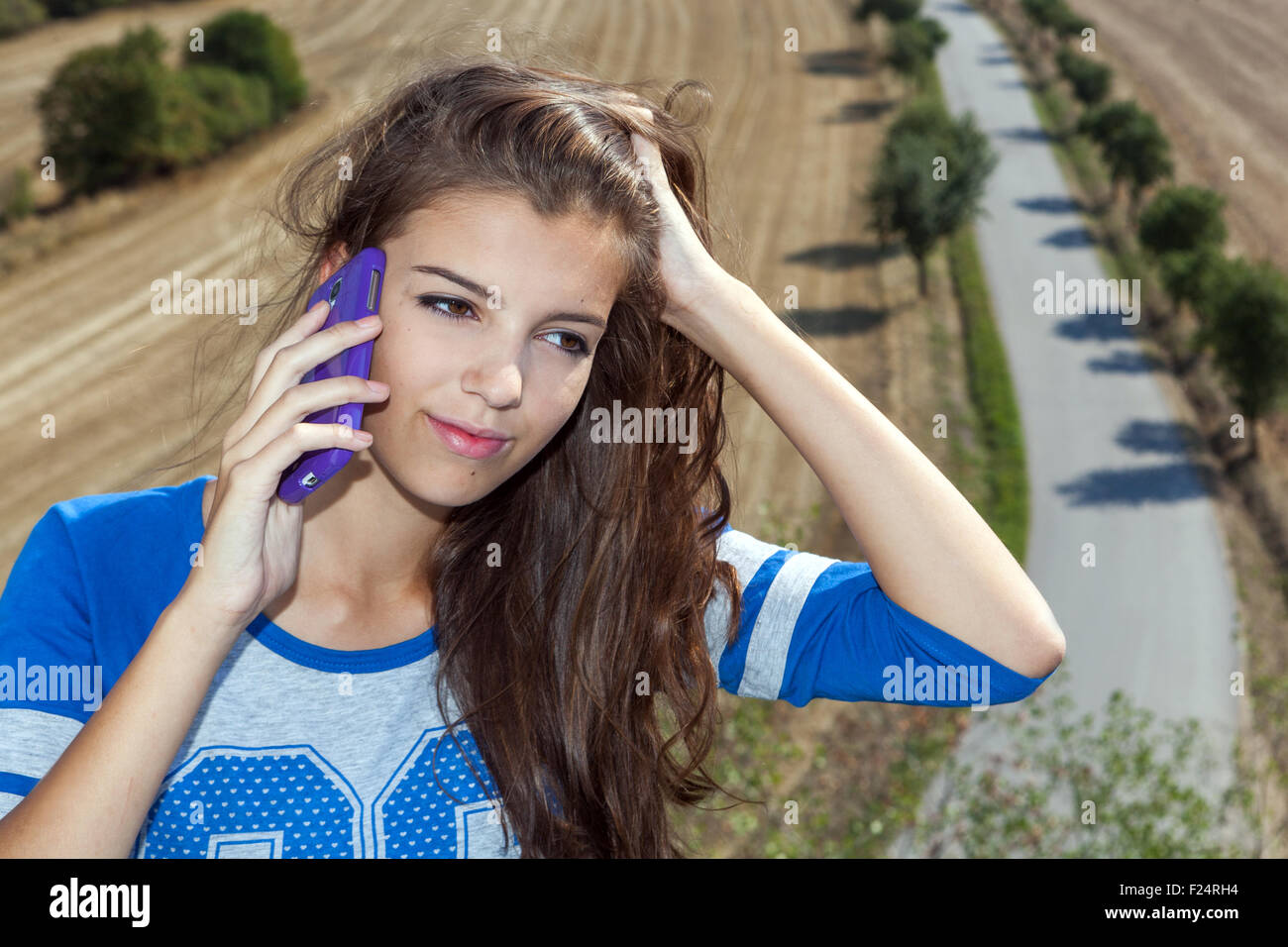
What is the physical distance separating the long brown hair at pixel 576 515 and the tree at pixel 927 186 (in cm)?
3520

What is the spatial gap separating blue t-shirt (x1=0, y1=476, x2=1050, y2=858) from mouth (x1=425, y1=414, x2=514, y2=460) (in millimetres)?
587

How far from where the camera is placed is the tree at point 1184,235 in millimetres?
35625

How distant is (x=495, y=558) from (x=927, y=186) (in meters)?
37.2

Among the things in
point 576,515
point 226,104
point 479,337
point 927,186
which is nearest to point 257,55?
point 226,104

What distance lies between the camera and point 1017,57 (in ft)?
193

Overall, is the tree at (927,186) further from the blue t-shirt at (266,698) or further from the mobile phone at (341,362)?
the mobile phone at (341,362)

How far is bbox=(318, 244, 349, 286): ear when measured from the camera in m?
3.51

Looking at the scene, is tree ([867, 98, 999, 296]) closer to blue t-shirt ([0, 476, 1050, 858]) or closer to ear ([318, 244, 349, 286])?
ear ([318, 244, 349, 286])

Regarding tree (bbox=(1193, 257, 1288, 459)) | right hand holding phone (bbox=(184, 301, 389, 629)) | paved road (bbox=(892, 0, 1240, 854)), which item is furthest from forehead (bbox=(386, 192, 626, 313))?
tree (bbox=(1193, 257, 1288, 459))

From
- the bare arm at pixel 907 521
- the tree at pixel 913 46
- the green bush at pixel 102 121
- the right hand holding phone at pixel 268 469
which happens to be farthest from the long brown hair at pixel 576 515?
the tree at pixel 913 46

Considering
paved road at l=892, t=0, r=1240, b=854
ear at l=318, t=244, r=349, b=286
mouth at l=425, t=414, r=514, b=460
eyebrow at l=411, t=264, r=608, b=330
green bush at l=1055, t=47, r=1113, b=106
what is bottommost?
paved road at l=892, t=0, r=1240, b=854

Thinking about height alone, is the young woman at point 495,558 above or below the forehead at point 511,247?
below

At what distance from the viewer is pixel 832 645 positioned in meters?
3.49

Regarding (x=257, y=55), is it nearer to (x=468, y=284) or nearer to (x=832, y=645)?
(x=468, y=284)
